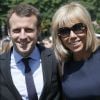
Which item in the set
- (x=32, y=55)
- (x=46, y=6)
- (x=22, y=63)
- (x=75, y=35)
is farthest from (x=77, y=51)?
(x=46, y=6)

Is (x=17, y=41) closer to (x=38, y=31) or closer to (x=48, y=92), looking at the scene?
(x=38, y=31)

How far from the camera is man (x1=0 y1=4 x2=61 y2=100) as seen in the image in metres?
3.91

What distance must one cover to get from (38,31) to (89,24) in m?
0.47

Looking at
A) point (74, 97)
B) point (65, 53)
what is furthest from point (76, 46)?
point (74, 97)

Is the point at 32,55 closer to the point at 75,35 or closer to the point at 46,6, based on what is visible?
the point at 75,35

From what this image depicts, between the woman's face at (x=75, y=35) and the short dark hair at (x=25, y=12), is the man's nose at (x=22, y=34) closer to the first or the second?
the short dark hair at (x=25, y=12)

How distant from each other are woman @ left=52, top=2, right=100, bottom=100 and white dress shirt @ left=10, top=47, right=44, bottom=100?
0.72ft

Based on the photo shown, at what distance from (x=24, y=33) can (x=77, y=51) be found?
1.69 feet

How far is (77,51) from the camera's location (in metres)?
4.01

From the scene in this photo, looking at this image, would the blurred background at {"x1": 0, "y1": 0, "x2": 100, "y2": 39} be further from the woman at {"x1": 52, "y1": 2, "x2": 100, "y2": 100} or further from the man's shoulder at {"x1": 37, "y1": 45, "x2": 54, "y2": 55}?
the woman at {"x1": 52, "y1": 2, "x2": 100, "y2": 100}

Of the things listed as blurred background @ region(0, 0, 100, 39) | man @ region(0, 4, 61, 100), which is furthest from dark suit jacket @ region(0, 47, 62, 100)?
blurred background @ region(0, 0, 100, 39)

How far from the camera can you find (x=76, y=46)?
397 centimetres

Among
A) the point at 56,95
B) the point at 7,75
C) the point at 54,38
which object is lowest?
the point at 56,95

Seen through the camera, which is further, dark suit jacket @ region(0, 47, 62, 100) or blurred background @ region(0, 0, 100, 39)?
blurred background @ region(0, 0, 100, 39)
